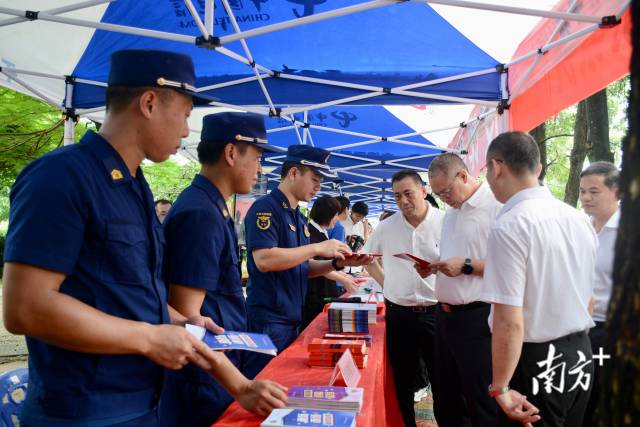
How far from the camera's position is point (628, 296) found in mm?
490

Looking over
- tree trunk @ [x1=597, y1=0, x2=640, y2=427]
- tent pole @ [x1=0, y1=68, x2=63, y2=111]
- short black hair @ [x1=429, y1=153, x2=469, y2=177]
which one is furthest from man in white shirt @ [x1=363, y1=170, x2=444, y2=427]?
tent pole @ [x1=0, y1=68, x2=63, y2=111]

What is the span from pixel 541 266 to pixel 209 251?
1.27 metres

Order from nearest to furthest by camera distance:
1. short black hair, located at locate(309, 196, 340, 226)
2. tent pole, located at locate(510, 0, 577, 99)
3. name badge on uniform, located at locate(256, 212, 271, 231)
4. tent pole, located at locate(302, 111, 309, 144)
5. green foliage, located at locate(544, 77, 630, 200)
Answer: name badge on uniform, located at locate(256, 212, 271, 231), tent pole, located at locate(510, 0, 577, 99), short black hair, located at locate(309, 196, 340, 226), tent pole, located at locate(302, 111, 309, 144), green foliage, located at locate(544, 77, 630, 200)

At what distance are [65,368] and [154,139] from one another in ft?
2.15

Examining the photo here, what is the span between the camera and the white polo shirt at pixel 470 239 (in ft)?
9.89

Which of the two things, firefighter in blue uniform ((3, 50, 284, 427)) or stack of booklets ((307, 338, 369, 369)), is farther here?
stack of booklets ((307, 338, 369, 369))

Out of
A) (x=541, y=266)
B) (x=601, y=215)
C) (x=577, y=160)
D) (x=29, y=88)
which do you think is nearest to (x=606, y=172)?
(x=601, y=215)

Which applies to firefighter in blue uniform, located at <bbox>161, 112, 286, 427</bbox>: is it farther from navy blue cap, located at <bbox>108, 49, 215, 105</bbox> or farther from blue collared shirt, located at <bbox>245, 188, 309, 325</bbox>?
blue collared shirt, located at <bbox>245, 188, 309, 325</bbox>

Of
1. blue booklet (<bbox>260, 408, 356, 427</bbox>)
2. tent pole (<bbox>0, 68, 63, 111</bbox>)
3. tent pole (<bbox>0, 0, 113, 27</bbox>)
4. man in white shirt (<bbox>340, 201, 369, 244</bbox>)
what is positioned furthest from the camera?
man in white shirt (<bbox>340, 201, 369, 244</bbox>)

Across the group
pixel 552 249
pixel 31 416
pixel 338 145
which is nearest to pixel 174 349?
pixel 31 416

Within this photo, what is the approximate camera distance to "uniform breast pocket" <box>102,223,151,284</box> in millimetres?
1291

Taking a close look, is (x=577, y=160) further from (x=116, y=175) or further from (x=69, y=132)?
(x=116, y=175)

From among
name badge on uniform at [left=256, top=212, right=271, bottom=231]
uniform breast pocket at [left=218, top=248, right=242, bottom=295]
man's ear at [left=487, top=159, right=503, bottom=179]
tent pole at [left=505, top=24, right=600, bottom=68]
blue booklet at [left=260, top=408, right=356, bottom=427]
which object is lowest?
blue booklet at [left=260, top=408, right=356, bottom=427]

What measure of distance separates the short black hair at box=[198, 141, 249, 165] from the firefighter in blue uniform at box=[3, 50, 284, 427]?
640mm
